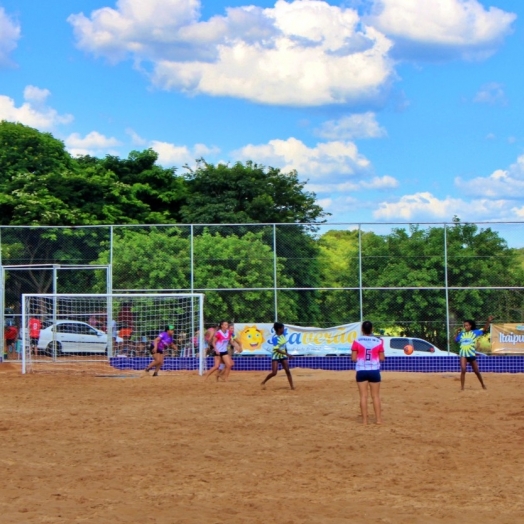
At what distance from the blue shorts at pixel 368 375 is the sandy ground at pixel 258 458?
2.46ft

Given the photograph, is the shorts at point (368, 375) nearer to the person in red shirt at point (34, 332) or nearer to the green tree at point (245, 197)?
the person in red shirt at point (34, 332)

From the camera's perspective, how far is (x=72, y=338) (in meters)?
28.0

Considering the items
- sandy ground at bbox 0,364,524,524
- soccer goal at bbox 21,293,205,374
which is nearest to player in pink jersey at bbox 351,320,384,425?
sandy ground at bbox 0,364,524,524

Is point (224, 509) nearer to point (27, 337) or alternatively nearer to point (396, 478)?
point (396, 478)

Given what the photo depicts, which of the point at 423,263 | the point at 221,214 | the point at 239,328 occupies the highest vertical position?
the point at 221,214

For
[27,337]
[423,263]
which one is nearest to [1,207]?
[27,337]

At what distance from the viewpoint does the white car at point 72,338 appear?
27609mm

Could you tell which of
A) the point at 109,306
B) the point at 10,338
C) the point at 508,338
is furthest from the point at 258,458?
the point at 10,338

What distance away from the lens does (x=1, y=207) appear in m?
44.6

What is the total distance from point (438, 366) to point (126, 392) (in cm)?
1080

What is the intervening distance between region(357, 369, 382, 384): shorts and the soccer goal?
491 inches

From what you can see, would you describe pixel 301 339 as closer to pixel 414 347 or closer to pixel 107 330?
pixel 414 347

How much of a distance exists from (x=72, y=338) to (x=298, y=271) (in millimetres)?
7130

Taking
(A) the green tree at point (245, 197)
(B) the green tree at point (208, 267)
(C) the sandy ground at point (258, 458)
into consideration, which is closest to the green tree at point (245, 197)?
(A) the green tree at point (245, 197)
